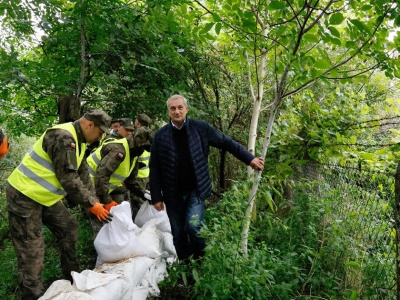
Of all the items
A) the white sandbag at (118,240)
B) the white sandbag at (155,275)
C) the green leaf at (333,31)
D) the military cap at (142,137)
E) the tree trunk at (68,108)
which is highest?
the green leaf at (333,31)

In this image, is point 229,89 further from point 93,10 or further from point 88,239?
point 88,239

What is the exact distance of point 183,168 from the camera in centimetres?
311

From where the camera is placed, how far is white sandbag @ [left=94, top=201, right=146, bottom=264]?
2830 millimetres

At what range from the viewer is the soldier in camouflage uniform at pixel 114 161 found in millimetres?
3664

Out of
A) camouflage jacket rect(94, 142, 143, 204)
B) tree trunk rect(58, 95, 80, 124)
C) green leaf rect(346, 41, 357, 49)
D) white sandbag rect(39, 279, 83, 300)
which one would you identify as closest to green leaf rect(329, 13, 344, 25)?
green leaf rect(346, 41, 357, 49)

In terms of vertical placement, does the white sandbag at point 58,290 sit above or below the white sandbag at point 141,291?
above

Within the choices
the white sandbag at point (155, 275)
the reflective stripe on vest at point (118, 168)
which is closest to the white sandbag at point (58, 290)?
the white sandbag at point (155, 275)

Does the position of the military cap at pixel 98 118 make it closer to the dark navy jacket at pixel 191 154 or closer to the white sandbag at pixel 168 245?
the dark navy jacket at pixel 191 154

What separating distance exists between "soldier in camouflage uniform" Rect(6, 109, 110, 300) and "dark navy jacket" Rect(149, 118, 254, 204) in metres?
0.54

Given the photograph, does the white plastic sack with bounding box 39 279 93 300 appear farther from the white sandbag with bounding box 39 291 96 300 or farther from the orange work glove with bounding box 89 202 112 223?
the orange work glove with bounding box 89 202 112 223

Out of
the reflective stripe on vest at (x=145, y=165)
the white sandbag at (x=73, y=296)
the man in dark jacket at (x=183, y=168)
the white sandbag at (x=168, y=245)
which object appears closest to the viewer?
the white sandbag at (x=73, y=296)

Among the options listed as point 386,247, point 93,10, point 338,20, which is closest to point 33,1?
point 93,10

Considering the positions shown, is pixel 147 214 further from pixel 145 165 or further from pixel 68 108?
pixel 68 108

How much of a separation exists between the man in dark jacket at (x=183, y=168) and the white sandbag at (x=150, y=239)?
23cm
